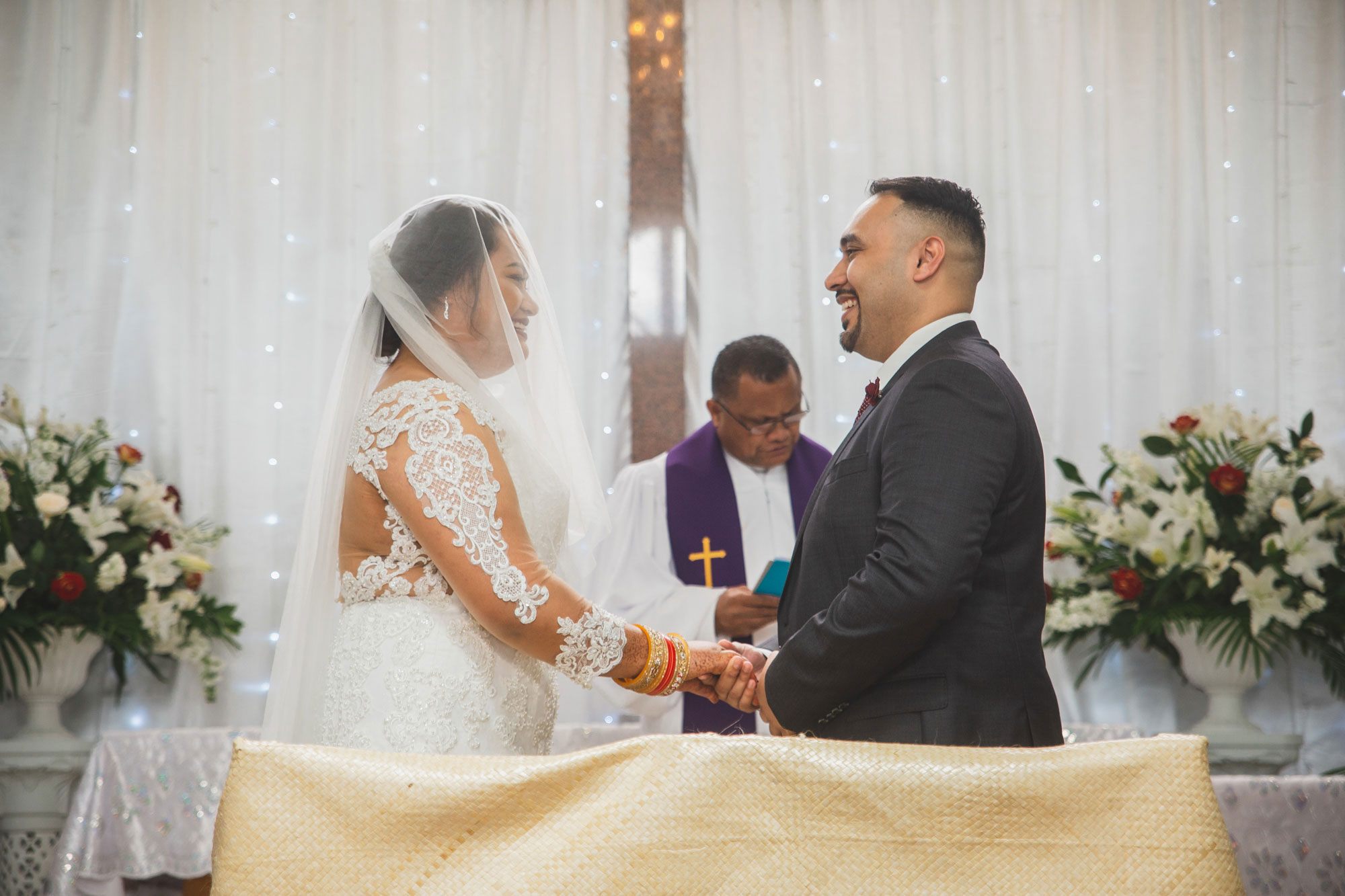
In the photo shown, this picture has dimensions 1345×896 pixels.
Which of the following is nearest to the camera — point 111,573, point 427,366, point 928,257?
point 928,257

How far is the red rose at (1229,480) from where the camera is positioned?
151 inches

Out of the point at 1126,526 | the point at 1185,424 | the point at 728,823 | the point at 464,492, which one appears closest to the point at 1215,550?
the point at 1126,526

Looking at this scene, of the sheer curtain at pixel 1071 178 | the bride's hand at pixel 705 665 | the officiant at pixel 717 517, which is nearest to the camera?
the bride's hand at pixel 705 665

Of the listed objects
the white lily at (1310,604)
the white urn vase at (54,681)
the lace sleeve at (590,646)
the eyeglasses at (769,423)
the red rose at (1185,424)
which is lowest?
the white urn vase at (54,681)

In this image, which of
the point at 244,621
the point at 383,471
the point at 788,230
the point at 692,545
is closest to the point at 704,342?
the point at 788,230

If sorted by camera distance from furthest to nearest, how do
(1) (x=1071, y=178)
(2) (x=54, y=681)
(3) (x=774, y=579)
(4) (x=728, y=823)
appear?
(1) (x=1071, y=178), (2) (x=54, y=681), (3) (x=774, y=579), (4) (x=728, y=823)

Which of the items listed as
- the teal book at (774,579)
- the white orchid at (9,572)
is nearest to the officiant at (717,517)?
the teal book at (774,579)

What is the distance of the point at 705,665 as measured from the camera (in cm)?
254

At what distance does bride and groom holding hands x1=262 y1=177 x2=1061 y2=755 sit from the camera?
1.95 m

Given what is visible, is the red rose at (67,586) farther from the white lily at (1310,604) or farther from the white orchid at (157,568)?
the white lily at (1310,604)

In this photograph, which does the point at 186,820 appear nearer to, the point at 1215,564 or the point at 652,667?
the point at 652,667

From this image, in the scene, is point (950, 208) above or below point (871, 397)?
above

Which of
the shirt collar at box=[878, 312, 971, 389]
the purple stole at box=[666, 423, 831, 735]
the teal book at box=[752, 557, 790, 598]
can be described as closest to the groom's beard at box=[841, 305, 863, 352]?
the shirt collar at box=[878, 312, 971, 389]

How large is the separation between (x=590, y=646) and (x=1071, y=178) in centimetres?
363
